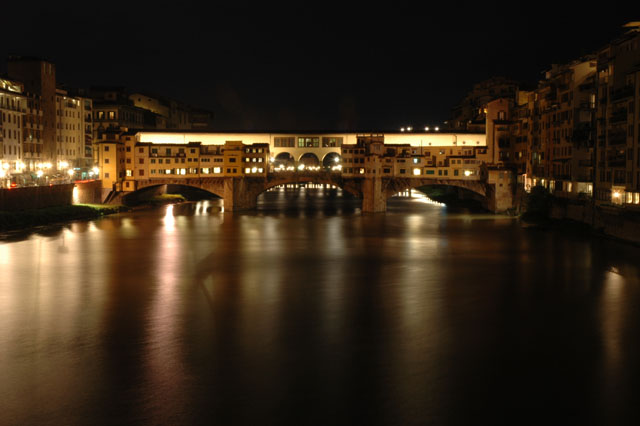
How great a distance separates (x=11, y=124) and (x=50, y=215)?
363 inches

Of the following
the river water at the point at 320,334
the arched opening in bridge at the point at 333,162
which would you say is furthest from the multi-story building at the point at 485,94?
the river water at the point at 320,334

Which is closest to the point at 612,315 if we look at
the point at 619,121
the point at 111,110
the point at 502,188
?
the point at 619,121

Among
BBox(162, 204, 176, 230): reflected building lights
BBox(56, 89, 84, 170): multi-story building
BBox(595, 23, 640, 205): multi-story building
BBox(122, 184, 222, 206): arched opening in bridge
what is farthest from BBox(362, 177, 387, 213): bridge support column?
BBox(56, 89, 84, 170): multi-story building

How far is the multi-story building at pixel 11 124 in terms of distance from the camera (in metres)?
39.4

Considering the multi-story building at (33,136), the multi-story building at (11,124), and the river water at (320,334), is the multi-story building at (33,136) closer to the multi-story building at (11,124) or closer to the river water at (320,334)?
the multi-story building at (11,124)

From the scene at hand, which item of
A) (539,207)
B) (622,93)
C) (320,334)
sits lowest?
(320,334)

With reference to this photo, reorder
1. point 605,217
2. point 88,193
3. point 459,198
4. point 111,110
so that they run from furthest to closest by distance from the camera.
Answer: point 111,110
point 459,198
point 88,193
point 605,217

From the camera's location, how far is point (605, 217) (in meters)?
27.5

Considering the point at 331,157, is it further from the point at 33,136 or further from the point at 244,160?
the point at 33,136

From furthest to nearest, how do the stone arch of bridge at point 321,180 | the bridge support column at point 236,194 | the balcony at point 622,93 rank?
the stone arch of bridge at point 321,180, the bridge support column at point 236,194, the balcony at point 622,93

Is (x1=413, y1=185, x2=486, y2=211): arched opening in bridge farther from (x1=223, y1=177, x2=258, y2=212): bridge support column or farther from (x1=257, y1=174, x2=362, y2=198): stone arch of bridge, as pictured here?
(x1=223, y1=177, x2=258, y2=212): bridge support column

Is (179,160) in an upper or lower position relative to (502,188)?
upper

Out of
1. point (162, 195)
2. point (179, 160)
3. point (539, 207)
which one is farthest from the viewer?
point (162, 195)

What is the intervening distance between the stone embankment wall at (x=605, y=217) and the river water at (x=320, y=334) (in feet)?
2.15
